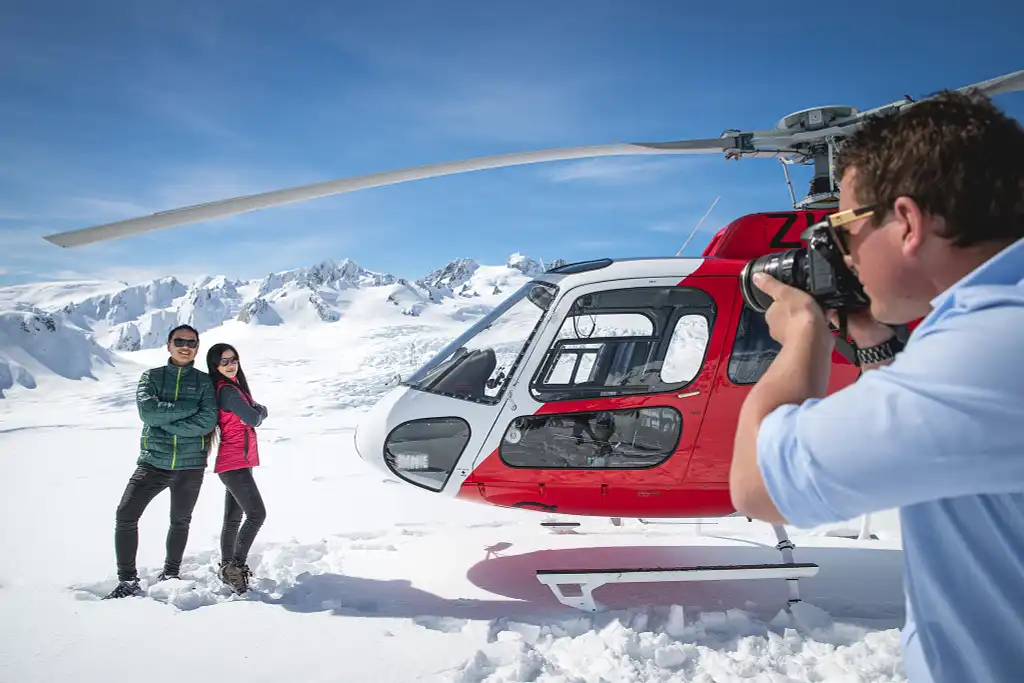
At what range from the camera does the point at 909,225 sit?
89 centimetres

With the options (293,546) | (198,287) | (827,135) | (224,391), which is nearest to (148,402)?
(224,391)

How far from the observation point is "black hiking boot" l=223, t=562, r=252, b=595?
3.90 m

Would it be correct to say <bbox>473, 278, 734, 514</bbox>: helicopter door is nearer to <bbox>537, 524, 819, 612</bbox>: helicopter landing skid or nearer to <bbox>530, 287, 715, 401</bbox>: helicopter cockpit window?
<bbox>530, 287, 715, 401</bbox>: helicopter cockpit window

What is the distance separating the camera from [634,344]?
4059mm

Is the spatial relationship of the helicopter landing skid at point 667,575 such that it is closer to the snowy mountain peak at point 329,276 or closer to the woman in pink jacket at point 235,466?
the woman in pink jacket at point 235,466

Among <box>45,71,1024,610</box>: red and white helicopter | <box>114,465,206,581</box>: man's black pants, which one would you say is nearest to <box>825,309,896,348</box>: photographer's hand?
<box>45,71,1024,610</box>: red and white helicopter

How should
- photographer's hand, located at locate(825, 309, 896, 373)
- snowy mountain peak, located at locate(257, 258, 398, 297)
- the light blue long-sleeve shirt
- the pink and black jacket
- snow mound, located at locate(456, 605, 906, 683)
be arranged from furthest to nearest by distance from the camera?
snowy mountain peak, located at locate(257, 258, 398, 297)
the pink and black jacket
snow mound, located at locate(456, 605, 906, 683)
photographer's hand, located at locate(825, 309, 896, 373)
the light blue long-sleeve shirt

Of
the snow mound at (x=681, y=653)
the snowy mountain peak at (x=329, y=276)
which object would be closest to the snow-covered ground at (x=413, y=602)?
the snow mound at (x=681, y=653)

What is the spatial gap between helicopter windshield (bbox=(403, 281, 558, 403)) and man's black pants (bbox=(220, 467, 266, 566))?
1210 millimetres

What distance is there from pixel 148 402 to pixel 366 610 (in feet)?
6.06

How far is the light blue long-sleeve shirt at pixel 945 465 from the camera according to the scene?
66 cm

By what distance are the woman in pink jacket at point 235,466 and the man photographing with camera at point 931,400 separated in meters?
3.74

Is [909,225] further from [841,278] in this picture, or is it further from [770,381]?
[770,381]

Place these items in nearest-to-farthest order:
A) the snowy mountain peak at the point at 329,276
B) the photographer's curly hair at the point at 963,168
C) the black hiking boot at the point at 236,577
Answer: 1. the photographer's curly hair at the point at 963,168
2. the black hiking boot at the point at 236,577
3. the snowy mountain peak at the point at 329,276
